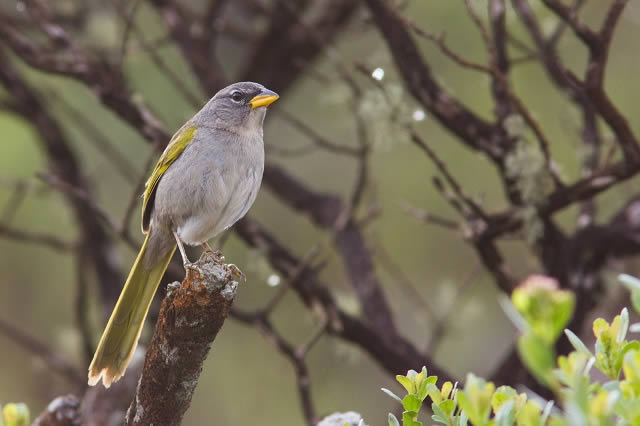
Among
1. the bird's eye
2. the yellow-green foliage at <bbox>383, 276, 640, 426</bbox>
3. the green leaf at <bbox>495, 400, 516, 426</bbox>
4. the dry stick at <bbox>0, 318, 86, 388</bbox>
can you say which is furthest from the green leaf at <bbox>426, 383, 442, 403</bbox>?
the dry stick at <bbox>0, 318, 86, 388</bbox>

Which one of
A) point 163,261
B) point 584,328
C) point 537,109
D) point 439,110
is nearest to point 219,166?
point 163,261

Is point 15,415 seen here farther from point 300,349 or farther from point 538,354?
point 300,349

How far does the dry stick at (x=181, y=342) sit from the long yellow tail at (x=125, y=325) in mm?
744

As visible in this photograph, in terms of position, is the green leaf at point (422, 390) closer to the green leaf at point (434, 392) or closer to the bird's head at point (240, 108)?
the green leaf at point (434, 392)

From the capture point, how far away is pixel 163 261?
12.9 ft

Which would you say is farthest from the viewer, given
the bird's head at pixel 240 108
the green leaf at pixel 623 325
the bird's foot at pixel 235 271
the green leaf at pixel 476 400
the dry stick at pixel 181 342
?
the bird's head at pixel 240 108

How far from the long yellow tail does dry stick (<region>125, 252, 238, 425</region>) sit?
2.44 feet

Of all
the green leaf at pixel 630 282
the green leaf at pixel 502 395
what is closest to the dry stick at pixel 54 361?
the green leaf at pixel 502 395

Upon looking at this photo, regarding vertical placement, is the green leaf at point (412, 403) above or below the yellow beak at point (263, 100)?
below

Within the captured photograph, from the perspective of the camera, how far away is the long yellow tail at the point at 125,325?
3432mm

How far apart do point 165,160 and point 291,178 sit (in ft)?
5.92

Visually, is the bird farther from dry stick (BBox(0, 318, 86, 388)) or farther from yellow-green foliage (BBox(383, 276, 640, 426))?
dry stick (BBox(0, 318, 86, 388))

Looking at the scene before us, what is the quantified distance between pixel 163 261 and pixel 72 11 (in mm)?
3277

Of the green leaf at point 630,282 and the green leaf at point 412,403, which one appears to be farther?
the green leaf at point 412,403
